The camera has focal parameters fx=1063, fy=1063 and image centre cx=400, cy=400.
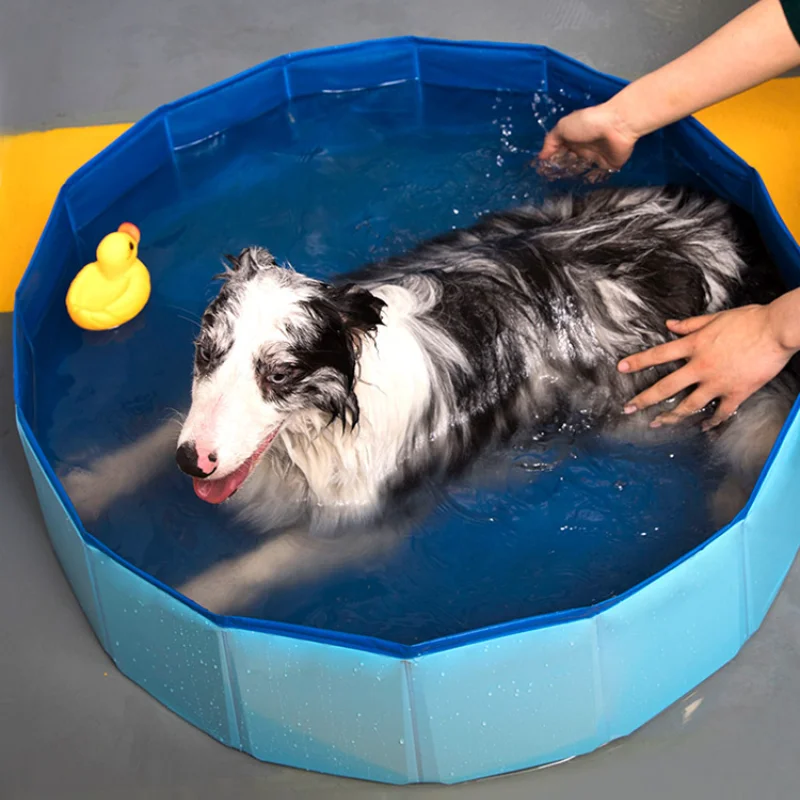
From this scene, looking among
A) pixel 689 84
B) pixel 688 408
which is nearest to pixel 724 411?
pixel 688 408

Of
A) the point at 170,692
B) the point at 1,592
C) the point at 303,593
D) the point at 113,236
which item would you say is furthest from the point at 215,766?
the point at 113,236

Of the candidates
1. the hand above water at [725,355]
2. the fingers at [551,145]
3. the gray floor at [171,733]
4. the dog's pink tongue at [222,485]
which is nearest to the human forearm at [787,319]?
the hand above water at [725,355]

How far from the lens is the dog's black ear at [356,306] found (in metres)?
2.90

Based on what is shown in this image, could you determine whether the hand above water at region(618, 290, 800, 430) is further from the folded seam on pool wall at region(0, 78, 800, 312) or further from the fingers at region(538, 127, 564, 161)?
the folded seam on pool wall at region(0, 78, 800, 312)

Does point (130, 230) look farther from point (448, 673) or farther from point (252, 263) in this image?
point (448, 673)

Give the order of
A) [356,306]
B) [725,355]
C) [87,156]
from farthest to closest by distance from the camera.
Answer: [87,156]
[725,355]
[356,306]

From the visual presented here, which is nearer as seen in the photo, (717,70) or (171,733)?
(171,733)

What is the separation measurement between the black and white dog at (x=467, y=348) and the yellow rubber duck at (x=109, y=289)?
32.8 inches

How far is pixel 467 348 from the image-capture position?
11.0ft

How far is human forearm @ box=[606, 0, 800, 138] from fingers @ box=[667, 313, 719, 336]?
750mm

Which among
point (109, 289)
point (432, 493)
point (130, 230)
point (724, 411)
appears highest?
point (130, 230)

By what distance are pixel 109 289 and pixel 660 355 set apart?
77.7 inches

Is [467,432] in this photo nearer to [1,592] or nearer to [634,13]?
[1,592]

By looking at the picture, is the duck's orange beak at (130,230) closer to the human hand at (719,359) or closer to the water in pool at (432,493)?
the water in pool at (432,493)
